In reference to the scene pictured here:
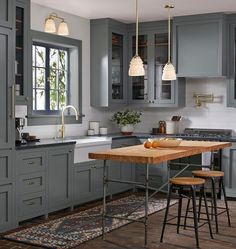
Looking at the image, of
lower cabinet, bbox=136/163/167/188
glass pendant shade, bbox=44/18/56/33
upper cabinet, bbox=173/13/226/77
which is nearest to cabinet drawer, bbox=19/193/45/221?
glass pendant shade, bbox=44/18/56/33

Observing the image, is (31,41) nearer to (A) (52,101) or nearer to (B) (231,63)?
(A) (52,101)

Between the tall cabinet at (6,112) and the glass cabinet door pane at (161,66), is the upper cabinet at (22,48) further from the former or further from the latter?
the glass cabinet door pane at (161,66)

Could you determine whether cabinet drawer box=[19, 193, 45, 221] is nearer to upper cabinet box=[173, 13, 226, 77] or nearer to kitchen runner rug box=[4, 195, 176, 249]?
kitchen runner rug box=[4, 195, 176, 249]

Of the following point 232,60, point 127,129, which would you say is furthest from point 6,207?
point 232,60

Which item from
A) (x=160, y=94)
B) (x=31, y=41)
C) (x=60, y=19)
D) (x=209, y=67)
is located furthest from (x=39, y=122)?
(x=209, y=67)

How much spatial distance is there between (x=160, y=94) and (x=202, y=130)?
2.87 feet

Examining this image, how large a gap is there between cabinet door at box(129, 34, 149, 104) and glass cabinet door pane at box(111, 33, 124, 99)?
0.60 ft

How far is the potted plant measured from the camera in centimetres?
777

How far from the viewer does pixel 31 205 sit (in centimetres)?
548

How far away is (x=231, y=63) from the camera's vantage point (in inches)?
280

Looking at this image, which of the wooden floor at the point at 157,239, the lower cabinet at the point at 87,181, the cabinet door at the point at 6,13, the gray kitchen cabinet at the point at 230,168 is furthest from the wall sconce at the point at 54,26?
the gray kitchen cabinet at the point at 230,168

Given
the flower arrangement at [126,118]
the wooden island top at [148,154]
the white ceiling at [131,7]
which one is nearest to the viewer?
the wooden island top at [148,154]

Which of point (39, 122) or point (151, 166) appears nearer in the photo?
point (39, 122)

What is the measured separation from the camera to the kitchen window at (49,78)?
672 centimetres
